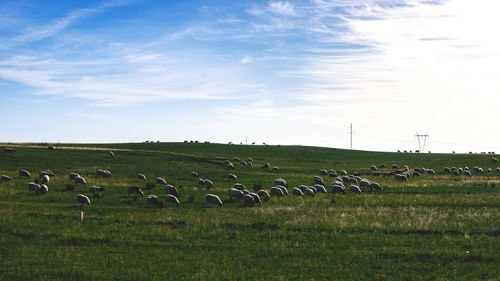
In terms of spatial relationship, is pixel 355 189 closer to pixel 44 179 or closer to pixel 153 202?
pixel 153 202

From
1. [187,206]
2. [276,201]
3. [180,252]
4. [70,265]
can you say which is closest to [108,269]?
[70,265]

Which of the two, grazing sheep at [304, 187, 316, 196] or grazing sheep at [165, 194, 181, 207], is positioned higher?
grazing sheep at [304, 187, 316, 196]

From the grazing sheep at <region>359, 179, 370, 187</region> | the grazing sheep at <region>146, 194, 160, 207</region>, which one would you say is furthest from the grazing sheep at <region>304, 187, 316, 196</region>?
the grazing sheep at <region>146, 194, 160, 207</region>

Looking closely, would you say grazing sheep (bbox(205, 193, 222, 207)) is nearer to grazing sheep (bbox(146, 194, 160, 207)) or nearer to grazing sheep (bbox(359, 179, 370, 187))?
grazing sheep (bbox(146, 194, 160, 207))

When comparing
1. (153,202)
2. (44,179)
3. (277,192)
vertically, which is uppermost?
(44,179)

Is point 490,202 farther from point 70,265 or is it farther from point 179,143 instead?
point 179,143

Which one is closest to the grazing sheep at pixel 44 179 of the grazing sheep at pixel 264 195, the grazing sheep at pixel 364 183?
the grazing sheep at pixel 264 195

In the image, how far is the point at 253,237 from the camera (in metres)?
24.2

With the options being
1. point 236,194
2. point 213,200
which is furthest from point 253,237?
point 236,194

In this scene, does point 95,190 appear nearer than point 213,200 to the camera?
No

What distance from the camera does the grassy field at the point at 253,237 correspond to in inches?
723

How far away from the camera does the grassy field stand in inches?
723

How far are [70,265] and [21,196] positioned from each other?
2062cm

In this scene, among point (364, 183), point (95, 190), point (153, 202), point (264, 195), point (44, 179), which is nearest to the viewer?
point (153, 202)
